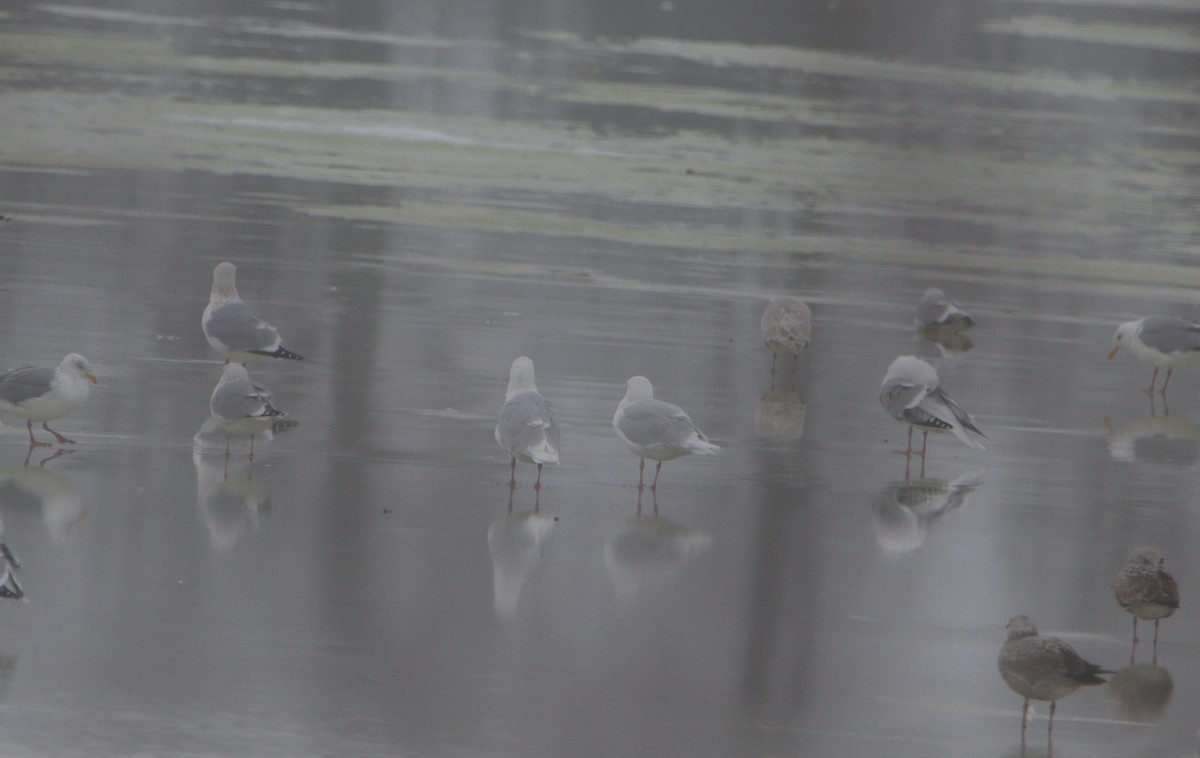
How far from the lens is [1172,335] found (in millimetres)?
14430

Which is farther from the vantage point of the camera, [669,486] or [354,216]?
[354,216]

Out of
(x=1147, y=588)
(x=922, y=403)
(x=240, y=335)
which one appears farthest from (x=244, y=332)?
(x=1147, y=588)

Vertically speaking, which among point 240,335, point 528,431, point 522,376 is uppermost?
point 240,335

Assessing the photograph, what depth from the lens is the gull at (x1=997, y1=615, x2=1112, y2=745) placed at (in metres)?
7.04

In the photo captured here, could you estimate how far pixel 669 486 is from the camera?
10930mm

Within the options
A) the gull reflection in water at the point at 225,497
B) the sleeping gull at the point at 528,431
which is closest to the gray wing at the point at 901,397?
the sleeping gull at the point at 528,431

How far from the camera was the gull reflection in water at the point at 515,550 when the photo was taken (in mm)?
8633

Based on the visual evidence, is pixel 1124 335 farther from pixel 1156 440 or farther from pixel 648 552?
pixel 648 552

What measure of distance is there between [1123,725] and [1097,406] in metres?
6.91

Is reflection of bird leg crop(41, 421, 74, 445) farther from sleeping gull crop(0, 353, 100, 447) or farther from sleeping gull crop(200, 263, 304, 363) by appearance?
sleeping gull crop(200, 263, 304, 363)

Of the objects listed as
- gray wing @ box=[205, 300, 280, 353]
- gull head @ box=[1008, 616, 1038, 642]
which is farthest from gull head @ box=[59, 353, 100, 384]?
gull head @ box=[1008, 616, 1038, 642]

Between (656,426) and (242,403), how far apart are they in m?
2.40

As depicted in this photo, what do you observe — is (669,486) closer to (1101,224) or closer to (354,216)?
(354,216)

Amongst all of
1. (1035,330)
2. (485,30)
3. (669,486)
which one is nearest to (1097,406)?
(1035,330)
